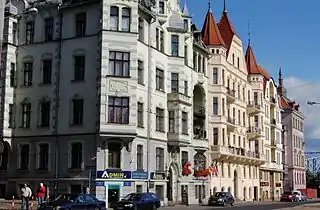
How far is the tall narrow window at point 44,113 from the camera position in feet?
162

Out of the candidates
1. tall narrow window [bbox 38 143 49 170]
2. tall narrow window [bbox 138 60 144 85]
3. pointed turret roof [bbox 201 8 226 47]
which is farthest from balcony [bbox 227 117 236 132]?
tall narrow window [bbox 38 143 49 170]

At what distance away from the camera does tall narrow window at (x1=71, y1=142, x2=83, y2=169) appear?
153 feet

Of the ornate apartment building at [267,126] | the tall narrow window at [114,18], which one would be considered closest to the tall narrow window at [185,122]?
the tall narrow window at [114,18]

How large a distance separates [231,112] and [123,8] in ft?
95.0

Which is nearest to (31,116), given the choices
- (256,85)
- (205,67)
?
(205,67)

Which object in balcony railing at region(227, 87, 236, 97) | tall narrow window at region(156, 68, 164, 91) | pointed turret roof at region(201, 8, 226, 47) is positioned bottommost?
tall narrow window at region(156, 68, 164, 91)

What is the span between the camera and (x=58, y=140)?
4844 centimetres

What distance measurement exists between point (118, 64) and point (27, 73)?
985 centimetres

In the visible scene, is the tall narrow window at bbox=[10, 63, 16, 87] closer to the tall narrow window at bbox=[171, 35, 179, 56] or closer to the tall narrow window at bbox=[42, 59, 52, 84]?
the tall narrow window at bbox=[42, 59, 52, 84]

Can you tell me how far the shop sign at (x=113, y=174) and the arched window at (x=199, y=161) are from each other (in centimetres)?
1473

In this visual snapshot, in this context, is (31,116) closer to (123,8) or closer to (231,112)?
(123,8)

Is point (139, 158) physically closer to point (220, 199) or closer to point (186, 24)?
point (220, 199)

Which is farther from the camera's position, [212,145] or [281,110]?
[281,110]

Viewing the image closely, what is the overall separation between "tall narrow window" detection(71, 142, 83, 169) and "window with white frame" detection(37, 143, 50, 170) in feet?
9.10
